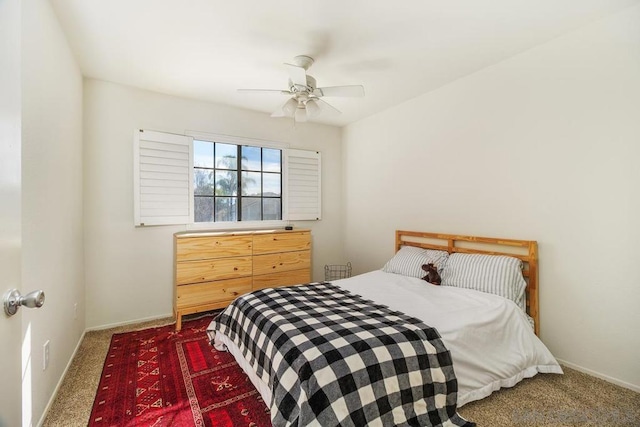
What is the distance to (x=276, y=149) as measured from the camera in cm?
411

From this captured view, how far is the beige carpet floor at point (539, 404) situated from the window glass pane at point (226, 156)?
242cm

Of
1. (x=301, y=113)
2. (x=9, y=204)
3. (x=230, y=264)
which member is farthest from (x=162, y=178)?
(x=9, y=204)

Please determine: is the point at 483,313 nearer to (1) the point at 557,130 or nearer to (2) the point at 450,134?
(1) the point at 557,130

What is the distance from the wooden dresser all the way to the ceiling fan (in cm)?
147

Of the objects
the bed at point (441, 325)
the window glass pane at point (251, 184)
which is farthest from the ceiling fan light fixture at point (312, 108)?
the bed at point (441, 325)

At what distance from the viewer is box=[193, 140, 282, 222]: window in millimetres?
3596

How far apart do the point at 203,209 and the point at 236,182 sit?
539 millimetres

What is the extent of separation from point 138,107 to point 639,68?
14.0 feet

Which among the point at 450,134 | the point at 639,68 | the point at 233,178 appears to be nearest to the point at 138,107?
the point at 233,178

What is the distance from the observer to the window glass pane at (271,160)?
4.04 m

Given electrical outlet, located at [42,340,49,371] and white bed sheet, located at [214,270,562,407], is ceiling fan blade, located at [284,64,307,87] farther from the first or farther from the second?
electrical outlet, located at [42,340,49,371]

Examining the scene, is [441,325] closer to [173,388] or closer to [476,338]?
[476,338]

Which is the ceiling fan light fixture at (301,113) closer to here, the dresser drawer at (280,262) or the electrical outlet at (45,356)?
the dresser drawer at (280,262)

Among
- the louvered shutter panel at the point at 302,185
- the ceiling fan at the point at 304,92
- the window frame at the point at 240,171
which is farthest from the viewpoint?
the louvered shutter panel at the point at 302,185
